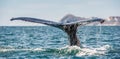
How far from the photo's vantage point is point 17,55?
22.3 m

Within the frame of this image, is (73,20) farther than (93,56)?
Yes

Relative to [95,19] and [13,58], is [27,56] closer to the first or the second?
[13,58]

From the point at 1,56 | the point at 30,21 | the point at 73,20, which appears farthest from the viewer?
the point at 73,20

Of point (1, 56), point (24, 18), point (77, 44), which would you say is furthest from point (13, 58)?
point (77, 44)

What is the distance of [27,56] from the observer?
21.8 meters

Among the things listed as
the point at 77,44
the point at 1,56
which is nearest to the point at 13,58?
the point at 1,56

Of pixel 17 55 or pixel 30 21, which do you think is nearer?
pixel 30 21

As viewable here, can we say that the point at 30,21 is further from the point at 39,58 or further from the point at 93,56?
the point at 93,56

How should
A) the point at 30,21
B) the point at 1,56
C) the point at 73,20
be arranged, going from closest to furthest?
the point at 30,21 < the point at 1,56 < the point at 73,20

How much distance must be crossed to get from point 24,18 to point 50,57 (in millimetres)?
2680

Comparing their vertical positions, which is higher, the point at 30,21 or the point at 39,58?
the point at 30,21

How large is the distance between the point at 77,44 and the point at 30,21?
3694mm

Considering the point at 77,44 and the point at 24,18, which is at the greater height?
the point at 24,18

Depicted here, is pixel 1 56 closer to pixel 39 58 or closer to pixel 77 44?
pixel 39 58
